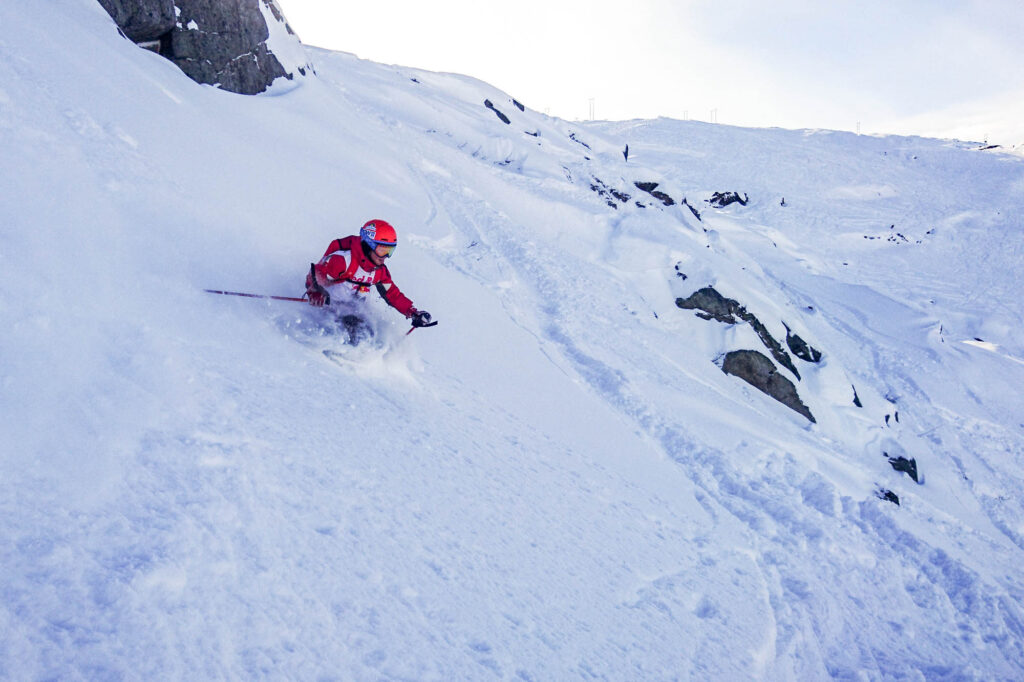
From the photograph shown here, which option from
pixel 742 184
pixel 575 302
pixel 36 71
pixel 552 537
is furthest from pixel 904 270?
pixel 36 71

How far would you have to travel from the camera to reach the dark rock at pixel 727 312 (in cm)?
1329

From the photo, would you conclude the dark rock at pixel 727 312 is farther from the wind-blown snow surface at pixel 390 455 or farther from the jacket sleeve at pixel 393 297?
the jacket sleeve at pixel 393 297

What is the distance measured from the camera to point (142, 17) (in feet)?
33.9

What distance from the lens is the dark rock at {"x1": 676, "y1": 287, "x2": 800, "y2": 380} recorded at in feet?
43.6

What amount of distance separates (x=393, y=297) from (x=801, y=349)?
11.5 metres

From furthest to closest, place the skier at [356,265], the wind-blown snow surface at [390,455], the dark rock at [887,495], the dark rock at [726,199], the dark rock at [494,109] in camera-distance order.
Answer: the dark rock at [726,199]
the dark rock at [494,109]
the dark rock at [887,495]
the skier at [356,265]
the wind-blown snow surface at [390,455]

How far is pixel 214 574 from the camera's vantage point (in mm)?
2791

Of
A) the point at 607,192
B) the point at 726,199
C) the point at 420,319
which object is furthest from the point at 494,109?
the point at 420,319

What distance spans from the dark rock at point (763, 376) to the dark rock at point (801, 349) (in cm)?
212

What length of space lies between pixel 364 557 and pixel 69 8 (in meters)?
10.5

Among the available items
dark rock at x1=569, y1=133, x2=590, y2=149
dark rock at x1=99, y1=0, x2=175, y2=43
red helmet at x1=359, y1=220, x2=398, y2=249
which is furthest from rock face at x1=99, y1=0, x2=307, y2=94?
dark rock at x1=569, y1=133, x2=590, y2=149

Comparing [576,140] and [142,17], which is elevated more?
[576,140]

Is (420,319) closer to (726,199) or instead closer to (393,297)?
(393,297)

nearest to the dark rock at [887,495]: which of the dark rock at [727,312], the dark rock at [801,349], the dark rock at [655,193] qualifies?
the dark rock at [727,312]
